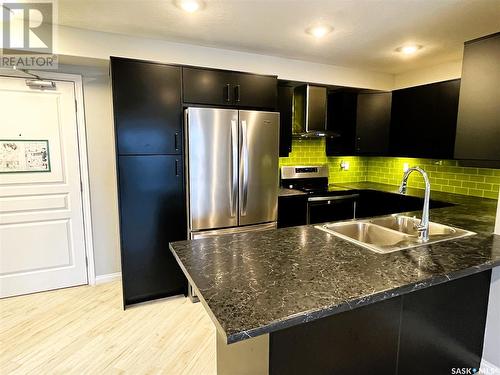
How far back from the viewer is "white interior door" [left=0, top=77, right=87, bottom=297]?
2.70 metres

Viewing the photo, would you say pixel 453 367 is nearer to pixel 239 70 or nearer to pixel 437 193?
pixel 437 193

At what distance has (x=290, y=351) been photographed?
114 cm

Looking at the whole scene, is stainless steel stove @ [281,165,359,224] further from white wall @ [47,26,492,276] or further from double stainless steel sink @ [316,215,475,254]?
double stainless steel sink @ [316,215,475,254]

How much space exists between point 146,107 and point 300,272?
1991 mm

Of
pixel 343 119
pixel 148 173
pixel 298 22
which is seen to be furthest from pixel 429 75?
pixel 148 173

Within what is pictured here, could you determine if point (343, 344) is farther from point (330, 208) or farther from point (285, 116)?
point (285, 116)

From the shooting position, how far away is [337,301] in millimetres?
1010

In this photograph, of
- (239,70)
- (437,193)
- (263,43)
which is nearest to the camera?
(263,43)

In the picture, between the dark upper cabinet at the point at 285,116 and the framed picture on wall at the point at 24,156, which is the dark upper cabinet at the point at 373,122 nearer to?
the dark upper cabinet at the point at 285,116

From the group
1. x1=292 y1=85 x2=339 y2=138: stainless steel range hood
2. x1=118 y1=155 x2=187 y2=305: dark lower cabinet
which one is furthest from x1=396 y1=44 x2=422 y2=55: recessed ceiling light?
x1=118 y1=155 x2=187 y2=305: dark lower cabinet

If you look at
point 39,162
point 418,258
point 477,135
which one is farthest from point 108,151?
point 477,135

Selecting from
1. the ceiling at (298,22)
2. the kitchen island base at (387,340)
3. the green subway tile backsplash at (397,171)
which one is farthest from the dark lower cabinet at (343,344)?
the green subway tile backsplash at (397,171)

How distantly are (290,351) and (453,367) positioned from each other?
1.25m

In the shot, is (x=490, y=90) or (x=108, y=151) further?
(x=108, y=151)
